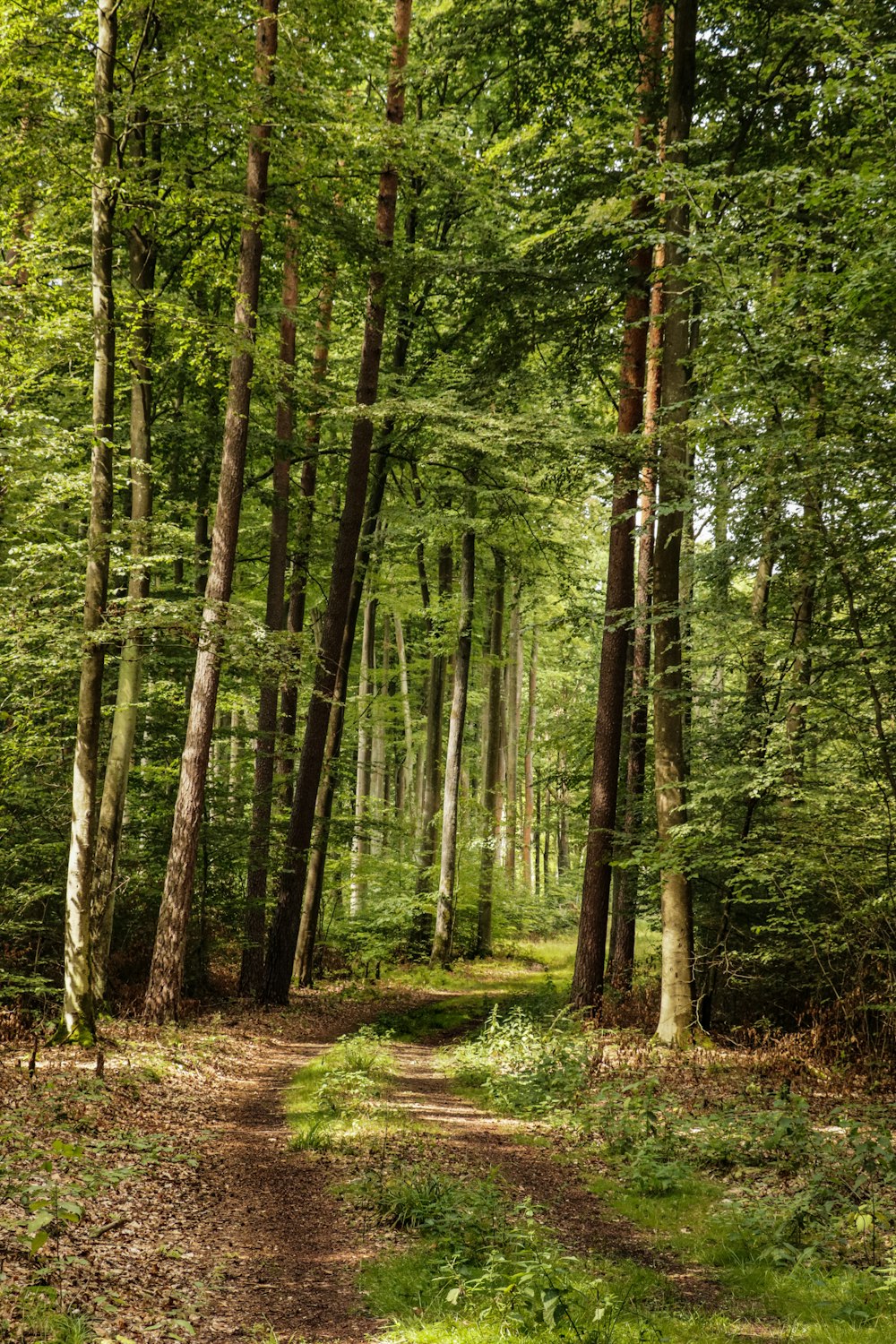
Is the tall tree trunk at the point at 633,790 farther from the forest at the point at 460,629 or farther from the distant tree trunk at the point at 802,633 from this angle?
the distant tree trunk at the point at 802,633

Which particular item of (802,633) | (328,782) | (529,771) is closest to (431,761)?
(328,782)

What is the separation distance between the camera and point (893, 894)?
7.52m

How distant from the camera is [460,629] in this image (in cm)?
1814

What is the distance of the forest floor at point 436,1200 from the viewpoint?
14.0 ft

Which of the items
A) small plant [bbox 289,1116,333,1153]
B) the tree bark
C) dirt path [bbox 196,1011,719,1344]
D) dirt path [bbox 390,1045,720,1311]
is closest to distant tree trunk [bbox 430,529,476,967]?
the tree bark

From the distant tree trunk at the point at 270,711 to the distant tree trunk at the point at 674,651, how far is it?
18.6 ft

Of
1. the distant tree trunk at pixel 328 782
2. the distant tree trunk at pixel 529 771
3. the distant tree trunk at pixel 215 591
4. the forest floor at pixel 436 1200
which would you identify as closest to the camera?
the forest floor at pixel 436 1200

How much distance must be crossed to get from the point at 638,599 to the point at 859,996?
6512mm

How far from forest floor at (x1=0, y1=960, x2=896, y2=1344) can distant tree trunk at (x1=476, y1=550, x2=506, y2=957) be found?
10.6 m

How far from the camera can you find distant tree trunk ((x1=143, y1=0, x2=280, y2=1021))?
1103 centimetres

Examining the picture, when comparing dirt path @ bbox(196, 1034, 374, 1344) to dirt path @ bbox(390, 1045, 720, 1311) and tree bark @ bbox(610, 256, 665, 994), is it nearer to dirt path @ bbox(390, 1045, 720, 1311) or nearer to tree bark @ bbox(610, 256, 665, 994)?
dirt path @ bbox(390, 1045, 720, 1311)

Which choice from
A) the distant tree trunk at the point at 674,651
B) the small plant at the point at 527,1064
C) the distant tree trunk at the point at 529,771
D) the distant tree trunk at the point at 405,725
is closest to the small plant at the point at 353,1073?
the small plant at the point at 527,1064

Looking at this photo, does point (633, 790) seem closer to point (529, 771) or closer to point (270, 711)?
point (270, 711)

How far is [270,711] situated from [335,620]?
2.47 meters
